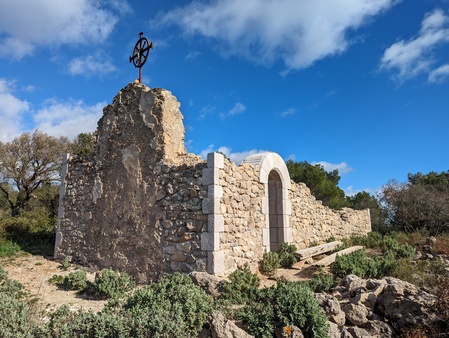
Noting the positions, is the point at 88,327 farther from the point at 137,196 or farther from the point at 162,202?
the point at 137,196

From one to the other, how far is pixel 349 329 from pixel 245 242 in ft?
12.3

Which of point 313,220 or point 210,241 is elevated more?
point 313,220

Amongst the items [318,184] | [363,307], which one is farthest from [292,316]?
[318,184]

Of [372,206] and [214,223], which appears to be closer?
[214,223]

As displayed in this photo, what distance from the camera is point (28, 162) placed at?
18766 millimetres

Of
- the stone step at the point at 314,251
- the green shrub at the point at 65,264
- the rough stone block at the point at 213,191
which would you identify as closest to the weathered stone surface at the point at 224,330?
the rough stone block at the point at 213,191

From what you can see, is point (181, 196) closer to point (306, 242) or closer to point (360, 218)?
point (306, 242)

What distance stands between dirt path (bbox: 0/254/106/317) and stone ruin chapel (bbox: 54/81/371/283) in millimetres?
588

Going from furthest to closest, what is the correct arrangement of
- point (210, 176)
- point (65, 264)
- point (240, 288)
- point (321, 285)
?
1. point (65, 264)
2. point (210, 176)
3. point (321, 285)
4. point (240, 288)

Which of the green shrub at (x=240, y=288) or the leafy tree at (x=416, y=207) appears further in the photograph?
the leafy tree at (x=416, y=207)

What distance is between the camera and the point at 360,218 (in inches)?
610

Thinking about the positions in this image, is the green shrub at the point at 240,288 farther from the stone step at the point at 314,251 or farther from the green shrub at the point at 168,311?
the stone step at the point at 314,251

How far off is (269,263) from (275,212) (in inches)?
75.4

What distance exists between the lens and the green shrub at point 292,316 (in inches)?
144
